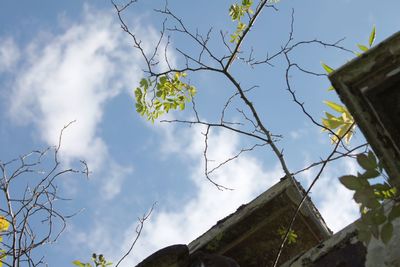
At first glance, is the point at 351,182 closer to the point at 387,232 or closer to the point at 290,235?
the point at 387,232

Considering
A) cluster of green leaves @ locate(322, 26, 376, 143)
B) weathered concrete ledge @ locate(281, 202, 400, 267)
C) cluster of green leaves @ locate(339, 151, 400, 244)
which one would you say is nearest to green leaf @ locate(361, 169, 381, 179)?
cluster of green leaves @ locate(339, 151, 400, 244)

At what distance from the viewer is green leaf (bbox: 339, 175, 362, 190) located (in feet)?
6.04

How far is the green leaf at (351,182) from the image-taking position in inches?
72.5

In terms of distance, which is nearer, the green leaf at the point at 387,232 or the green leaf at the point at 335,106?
the green leaf at the point at 387,232

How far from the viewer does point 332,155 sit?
360cm

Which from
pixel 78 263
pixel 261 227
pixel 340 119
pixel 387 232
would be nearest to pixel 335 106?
pixel 340 119

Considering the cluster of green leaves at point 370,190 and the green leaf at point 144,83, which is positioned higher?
the green leaf at point 144,83

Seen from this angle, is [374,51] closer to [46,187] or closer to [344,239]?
[344,239]

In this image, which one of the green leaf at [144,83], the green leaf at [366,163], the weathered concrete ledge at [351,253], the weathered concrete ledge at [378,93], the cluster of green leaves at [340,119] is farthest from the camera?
the green leaf at [144,83]

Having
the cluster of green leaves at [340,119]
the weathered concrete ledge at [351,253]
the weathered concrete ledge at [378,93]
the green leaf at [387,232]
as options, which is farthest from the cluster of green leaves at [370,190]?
the cluster of green leaves at [340,119]

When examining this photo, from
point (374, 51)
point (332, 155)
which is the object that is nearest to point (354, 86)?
point (374, 51)

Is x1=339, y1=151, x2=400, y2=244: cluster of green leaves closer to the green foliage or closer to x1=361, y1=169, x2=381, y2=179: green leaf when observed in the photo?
x1=361, y1=169, x2=381, y2=179: green leaf

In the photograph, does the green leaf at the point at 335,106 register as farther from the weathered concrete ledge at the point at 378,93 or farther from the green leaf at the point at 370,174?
the weathered concrete ledge at the point at 378,93

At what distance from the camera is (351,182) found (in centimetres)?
185
